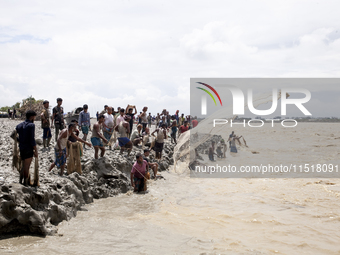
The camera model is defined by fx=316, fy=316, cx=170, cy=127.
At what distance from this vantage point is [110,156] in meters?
10.2

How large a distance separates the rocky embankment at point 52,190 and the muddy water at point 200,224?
0.25 m

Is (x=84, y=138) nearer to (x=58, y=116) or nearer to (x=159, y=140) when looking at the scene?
(x=58, y=116)

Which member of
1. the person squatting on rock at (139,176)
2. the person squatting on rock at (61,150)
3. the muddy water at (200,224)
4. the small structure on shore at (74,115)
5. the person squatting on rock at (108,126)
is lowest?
the muddy water at (200,224)

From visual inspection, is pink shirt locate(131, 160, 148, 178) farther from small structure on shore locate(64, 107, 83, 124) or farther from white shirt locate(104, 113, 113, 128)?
small structure on shore locate(64, 107, 83, 124)

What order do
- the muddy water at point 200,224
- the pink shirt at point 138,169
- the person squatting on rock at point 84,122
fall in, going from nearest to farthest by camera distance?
the muddy water at point 200,224 < the pink shirt at point 138,169 < the person squatting on rock at point 84,122

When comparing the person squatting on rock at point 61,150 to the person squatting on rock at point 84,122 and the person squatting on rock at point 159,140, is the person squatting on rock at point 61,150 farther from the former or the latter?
the person squatting on rock at point 159,140

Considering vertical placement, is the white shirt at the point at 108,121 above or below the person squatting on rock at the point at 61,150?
above

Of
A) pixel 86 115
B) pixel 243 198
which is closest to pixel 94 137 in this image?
pixel 86 115

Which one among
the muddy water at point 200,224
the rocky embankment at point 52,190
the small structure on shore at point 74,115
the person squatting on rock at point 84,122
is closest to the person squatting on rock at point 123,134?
the rocky embankment at point 52,190

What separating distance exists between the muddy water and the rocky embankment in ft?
0.82

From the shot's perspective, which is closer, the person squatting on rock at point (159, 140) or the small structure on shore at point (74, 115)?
the person squatting on rock at point (159, 140)

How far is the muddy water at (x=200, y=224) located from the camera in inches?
215

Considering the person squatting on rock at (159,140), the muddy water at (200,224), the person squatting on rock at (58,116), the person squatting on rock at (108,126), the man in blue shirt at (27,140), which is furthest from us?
the person squatting on rock at (159,140)

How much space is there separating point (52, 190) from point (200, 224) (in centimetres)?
327
